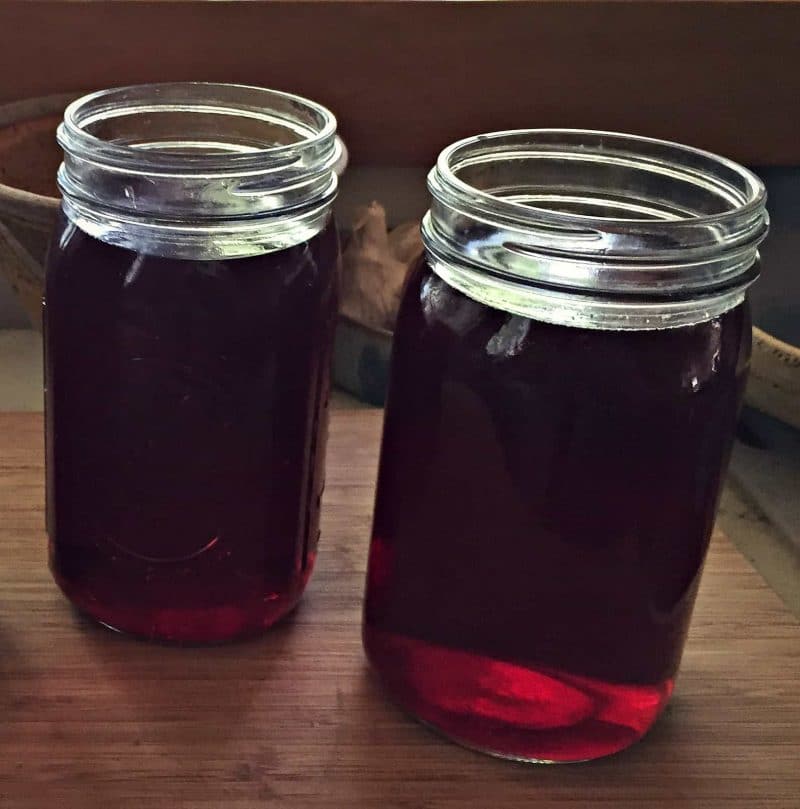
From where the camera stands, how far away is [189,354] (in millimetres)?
363

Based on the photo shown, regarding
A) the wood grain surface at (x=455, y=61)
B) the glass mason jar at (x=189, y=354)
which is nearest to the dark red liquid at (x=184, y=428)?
the glass mason jar at (x=189, y=354)

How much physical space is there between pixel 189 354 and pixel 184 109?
0.12m

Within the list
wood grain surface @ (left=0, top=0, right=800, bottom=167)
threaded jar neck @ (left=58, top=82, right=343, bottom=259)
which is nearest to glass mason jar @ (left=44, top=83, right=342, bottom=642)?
threaded jar neck @ (left=58, top=82, right=343, bottom=259)

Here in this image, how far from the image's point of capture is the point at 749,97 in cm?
87

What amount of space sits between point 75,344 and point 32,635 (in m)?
0.13

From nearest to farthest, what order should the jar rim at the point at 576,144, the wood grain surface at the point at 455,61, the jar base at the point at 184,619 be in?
the jar rim at the point at 576,144
the jar base at the point at 184,619
the wood grain surface at the point at 455,61

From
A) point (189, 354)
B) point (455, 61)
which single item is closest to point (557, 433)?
point (189, 354)

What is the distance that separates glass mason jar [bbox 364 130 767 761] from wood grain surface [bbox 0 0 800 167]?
0.46 metres

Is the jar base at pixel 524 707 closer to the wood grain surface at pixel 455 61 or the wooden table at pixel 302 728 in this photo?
the wooden table at pixel 302 728

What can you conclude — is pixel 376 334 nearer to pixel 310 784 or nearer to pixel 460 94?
pixel 460 94

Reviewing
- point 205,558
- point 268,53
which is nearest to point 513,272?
point 205,558

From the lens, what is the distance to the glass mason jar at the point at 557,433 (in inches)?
12.7

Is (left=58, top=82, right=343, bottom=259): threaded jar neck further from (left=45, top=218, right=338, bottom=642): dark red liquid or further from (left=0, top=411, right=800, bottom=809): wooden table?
(left=0, top=411, right=800, bottom=809): wooden table

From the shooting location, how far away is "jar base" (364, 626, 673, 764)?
1.22 ft
